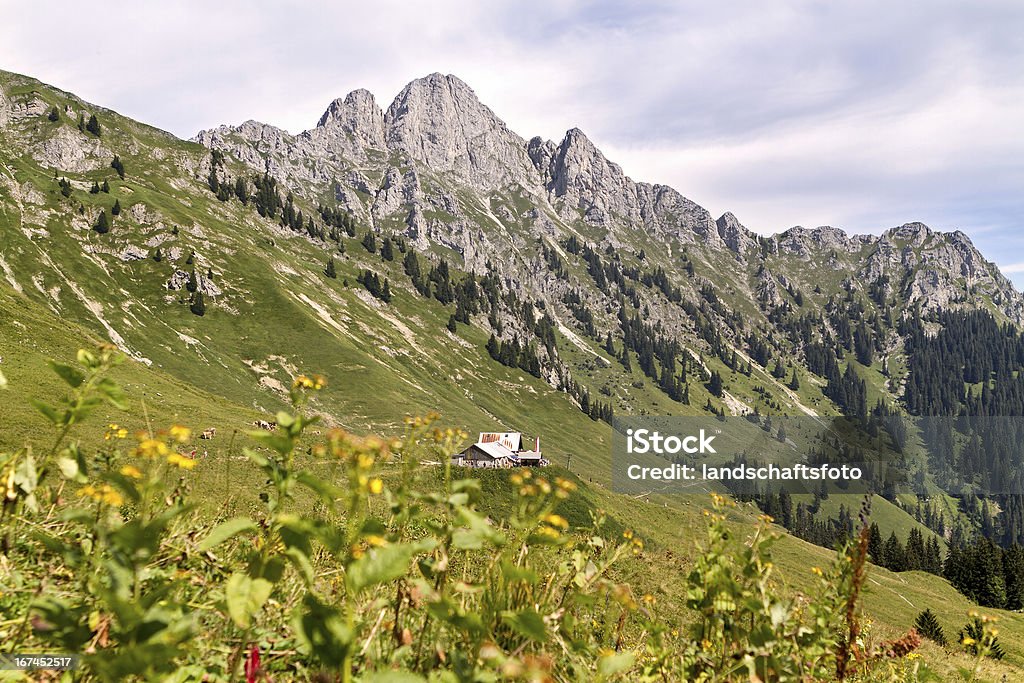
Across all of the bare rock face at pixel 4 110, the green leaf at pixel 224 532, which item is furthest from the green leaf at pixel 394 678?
the bare rock face at pixel 4 110

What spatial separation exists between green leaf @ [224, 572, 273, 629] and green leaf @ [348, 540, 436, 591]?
0.32m

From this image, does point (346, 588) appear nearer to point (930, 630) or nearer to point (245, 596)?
point (245, 596)

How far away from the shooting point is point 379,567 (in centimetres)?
215

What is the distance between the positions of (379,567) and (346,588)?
0.22 m

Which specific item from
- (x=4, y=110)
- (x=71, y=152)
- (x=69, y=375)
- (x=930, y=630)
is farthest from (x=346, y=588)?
(x=4, y=110)

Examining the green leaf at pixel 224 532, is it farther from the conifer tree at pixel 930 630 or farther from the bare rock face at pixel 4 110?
the bare rock face at pixel 4 110

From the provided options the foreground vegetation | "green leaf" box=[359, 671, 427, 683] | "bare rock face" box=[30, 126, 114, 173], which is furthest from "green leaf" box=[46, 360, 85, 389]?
"bare rock face" box=[30, 126, 114, 173]

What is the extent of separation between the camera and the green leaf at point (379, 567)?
209cm

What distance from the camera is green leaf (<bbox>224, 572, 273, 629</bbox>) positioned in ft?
6.73

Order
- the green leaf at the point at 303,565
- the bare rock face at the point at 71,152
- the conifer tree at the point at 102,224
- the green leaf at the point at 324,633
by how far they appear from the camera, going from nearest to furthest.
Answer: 1. the green leaf at the point at 303,565
2. the green leaf at the point at 324,633
3. the conifer tree at the point at 102,224
4. the bare rock face at the point at 71,152

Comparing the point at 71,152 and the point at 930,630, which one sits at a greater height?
the point at 71,152

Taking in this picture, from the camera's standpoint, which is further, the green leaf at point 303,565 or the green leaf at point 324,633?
the green leaf at point 324,633

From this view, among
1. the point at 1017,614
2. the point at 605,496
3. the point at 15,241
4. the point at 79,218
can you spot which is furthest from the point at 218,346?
the point at 1017,614

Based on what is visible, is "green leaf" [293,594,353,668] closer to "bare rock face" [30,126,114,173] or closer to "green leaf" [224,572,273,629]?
"green leaf" [224,572,273,629]
